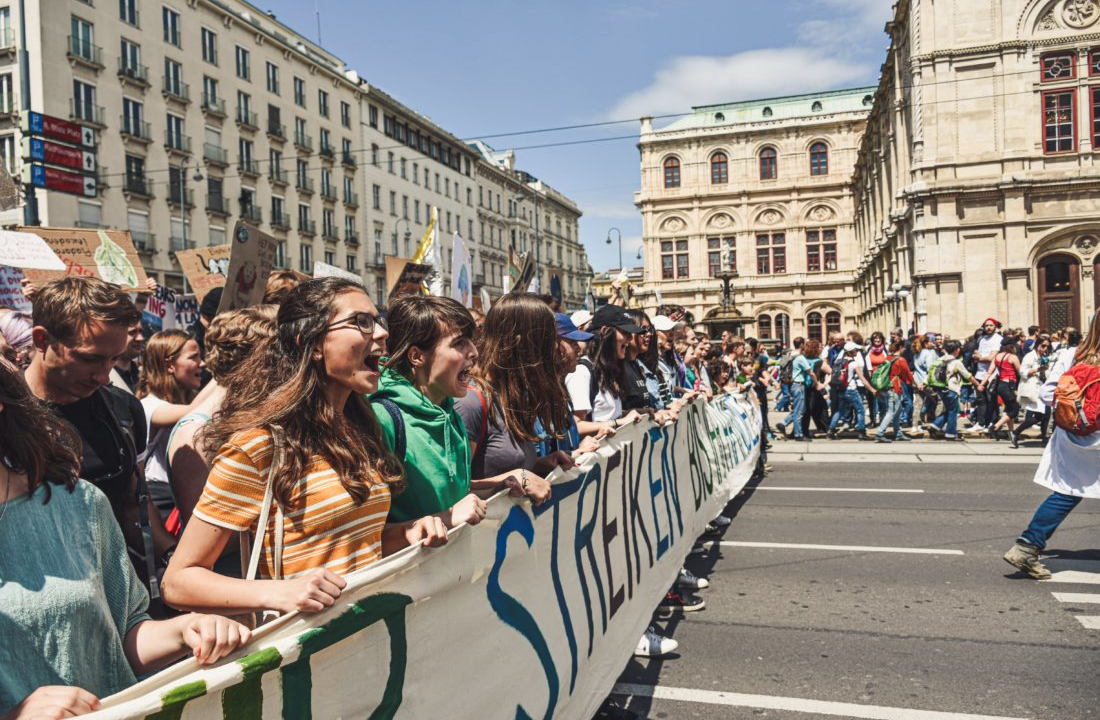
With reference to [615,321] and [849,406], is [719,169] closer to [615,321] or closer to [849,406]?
[849,406]

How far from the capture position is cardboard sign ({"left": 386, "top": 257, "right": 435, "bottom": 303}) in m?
8.34

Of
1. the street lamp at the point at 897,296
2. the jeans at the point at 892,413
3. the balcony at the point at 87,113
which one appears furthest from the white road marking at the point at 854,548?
the balcony at the point at 87,113

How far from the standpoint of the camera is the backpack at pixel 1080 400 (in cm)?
567

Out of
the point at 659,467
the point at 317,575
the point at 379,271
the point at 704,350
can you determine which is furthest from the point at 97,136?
the point at 317,575

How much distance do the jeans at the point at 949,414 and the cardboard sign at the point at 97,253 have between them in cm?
1275

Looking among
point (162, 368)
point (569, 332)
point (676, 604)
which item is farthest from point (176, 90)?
point (676, 604)

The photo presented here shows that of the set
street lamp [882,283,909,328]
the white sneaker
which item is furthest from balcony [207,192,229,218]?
the white sneaker

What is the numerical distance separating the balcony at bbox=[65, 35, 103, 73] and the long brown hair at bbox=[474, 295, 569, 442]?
37.9 meters

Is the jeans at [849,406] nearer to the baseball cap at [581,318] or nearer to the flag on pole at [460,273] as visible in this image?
the flag on pole at [460,273]

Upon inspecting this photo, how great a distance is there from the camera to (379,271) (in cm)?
5625

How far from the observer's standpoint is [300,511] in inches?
84.4

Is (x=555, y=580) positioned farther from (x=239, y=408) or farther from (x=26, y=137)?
(x=26, y=137)

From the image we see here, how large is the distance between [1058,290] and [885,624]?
30.9 metres

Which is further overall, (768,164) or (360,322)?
(768,164)
